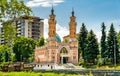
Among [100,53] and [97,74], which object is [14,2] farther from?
[100,53]

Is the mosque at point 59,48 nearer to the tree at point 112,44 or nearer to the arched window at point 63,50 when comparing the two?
the arched window at point 63,50

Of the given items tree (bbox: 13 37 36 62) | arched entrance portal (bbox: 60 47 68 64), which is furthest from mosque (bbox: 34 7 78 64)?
tree (bbox: 13 37 36 62)

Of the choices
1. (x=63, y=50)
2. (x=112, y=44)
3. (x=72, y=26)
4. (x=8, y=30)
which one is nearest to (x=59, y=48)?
(x=63, y=50)

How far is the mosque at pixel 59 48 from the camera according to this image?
8650 centimetres

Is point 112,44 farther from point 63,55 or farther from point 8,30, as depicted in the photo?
point 8,30

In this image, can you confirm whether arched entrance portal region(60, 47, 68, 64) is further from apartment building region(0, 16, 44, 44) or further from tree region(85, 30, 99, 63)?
apartment building region(0, 16, 44, 44)

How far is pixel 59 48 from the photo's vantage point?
8844cm

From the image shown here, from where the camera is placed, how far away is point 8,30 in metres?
28.9

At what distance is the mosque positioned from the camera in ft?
284

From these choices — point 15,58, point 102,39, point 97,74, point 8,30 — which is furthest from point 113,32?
point 8,30

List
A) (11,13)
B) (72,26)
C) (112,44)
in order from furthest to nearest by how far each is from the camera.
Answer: (72,26) < (112,44) < (11,13)

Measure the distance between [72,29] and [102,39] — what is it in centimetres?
876

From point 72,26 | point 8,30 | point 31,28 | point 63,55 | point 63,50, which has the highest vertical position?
point 31,28

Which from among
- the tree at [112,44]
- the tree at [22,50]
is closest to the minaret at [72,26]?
the tree at [112,44]
